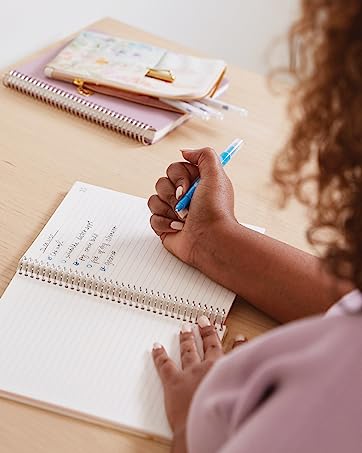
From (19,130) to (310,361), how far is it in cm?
78

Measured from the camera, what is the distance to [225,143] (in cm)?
133

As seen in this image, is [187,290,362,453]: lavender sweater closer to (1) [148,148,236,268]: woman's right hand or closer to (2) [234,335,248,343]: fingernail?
(2) [234,335,248,343]: fingernail

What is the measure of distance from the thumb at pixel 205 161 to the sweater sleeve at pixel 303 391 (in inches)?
18.1

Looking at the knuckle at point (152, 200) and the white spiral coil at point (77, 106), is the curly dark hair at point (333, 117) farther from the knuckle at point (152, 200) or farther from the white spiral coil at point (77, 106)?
the white spiral coil at point (77, 106)

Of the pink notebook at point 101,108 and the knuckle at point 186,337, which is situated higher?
the knuckle at point 186,337

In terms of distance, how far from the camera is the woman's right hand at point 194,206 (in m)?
1.06

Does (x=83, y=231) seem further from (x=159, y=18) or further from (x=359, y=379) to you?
(x=159, y=18)

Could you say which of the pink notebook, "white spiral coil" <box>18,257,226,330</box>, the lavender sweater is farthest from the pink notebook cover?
the lavender sweater

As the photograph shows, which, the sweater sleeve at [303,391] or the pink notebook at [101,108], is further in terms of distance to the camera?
the pink notebook at [101,108]

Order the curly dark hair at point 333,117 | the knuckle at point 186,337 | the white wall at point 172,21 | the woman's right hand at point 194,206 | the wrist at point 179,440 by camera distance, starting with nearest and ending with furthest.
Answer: the curly dark hair at point 333,117 < the wrist at point 179,440 < the knuckle at point 186,337 < the woman's right hand at point 194,206 < the white wall at point 172,21

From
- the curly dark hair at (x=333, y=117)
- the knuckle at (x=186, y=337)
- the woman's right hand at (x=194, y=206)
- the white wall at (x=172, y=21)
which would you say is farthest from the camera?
the white wall at (x=172, y=21)

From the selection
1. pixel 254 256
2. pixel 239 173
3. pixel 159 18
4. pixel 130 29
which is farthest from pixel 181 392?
pixel 159 18

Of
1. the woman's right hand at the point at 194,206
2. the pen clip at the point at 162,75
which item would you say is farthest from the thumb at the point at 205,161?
the pen clip at the point at 162,75

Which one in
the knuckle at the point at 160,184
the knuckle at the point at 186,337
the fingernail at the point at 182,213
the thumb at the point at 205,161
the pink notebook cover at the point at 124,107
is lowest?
the pink notebook cover at the point at 124,107
